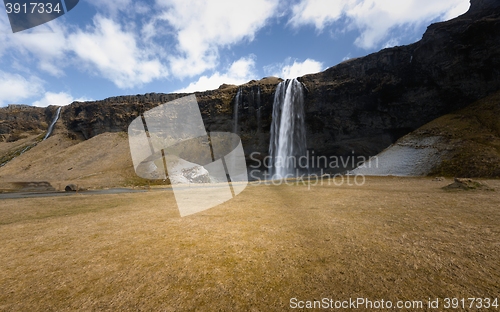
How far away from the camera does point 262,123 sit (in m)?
68.2

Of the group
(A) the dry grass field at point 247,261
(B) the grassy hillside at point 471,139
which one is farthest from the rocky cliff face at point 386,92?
(A) the dry grass field at point 247,261

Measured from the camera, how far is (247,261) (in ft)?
24.0

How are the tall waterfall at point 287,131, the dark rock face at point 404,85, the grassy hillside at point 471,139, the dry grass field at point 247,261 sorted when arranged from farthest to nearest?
the tall waterfall at point 287,131, the dark rock face at point 404,85, the grassy hillside at point 471,139, the dry grass field at point 247,261

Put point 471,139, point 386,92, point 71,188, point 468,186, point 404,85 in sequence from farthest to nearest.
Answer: point 386,92 → point 404,85 → point 71,188 → point 471,139 → point 468,186

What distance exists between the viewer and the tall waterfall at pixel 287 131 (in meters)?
58.7

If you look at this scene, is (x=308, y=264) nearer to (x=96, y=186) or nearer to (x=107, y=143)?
(x=96, y=186)

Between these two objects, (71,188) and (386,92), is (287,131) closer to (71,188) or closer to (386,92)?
(386,92)

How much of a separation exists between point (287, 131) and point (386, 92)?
2577cm

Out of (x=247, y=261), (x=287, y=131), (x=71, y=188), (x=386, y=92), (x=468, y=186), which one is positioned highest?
(x=386, y=92)

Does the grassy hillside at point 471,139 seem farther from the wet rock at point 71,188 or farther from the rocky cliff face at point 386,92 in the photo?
the wet rock at point 71,188

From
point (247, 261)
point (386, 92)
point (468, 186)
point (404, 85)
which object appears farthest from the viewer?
point (386, 92)

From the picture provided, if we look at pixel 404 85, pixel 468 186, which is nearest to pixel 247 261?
pixel 468 186

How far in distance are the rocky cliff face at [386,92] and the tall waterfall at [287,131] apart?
8.41 ft

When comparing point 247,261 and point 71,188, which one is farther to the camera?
point 71,188
